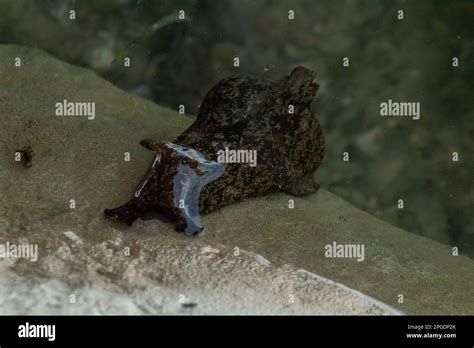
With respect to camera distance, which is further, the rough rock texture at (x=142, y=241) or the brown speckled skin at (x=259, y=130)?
the brown speckled skin at (x=259, y=130)

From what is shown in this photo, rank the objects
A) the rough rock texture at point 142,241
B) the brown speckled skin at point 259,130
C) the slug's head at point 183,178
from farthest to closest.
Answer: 1. the brown speckled skin at point 259,130
2. the slug's head at point 183,178
3. the rough rock texture at point 142,241

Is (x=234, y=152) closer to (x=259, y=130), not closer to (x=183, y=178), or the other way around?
(x=259, y=130)

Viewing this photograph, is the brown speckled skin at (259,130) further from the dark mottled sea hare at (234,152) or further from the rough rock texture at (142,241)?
the rough rock texture at (142,241)

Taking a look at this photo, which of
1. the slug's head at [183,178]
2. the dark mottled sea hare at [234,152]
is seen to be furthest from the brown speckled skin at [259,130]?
the slug's head at [183,178]

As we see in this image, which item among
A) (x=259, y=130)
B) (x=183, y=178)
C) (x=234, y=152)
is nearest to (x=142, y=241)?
(x=183, y=178)

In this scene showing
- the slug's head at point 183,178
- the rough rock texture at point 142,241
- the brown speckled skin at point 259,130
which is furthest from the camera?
the brown speckled skin at point 259,130

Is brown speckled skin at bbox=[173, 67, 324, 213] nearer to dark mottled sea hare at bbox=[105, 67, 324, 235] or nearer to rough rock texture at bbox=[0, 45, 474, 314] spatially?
dark mottled sea hare at bbox=[105, 67, 324, 235]
